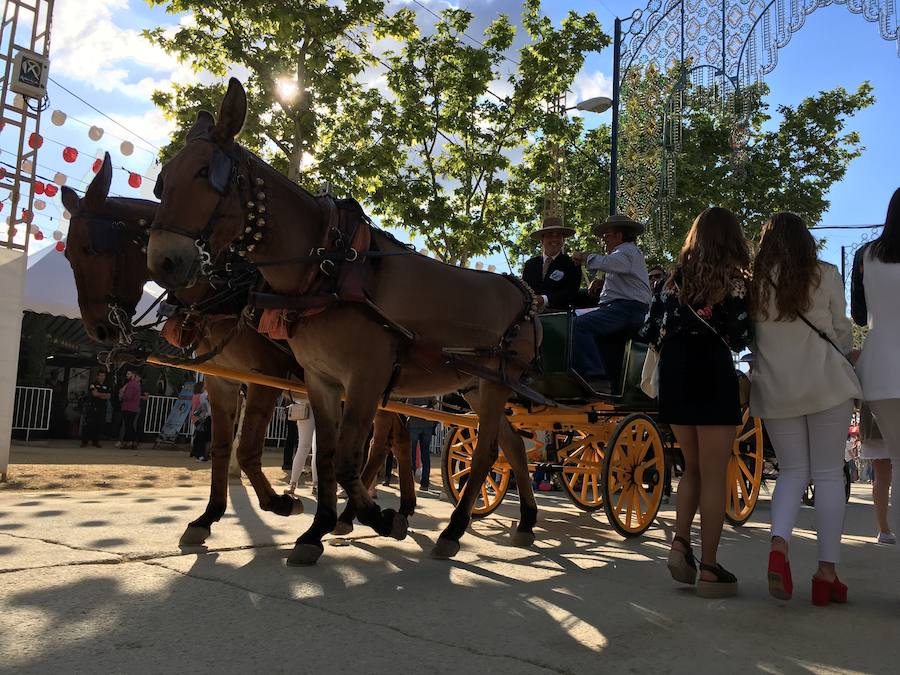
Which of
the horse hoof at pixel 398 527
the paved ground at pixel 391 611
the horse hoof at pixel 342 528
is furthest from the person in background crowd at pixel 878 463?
the horse hoof at pixel 342 528

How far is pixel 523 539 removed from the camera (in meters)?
5.67

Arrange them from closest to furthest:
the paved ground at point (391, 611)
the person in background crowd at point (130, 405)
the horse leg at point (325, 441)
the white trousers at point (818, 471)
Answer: the paved ground at point (391, 611) < the white trousers at point (818, 471) < the horse leg at point (325, 441) < the person in background crowd at point (130, 405)

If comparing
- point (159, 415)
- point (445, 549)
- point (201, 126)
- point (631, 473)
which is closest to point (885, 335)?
point (445, 549)

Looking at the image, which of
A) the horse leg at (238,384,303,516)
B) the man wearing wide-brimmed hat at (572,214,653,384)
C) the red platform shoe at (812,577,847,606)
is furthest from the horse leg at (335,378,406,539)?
the man wearing wide-brimmed hat at (572,214,653,384)

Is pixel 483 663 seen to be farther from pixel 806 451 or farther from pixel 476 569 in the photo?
pixel 806 451

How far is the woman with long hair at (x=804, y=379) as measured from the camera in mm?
4016

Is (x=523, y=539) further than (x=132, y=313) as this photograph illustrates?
Yes

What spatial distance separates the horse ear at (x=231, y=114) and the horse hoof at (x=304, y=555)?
2.24 meters

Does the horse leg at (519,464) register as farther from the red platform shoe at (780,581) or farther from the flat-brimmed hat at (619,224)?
the red platform shoe at (780,581)

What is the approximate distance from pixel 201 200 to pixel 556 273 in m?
4.00

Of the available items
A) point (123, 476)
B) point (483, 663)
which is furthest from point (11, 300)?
point (483, 663)

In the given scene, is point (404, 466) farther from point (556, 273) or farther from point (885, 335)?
point (885, 335)

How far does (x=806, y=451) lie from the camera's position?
414cm

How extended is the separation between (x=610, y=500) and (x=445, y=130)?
483 inches
